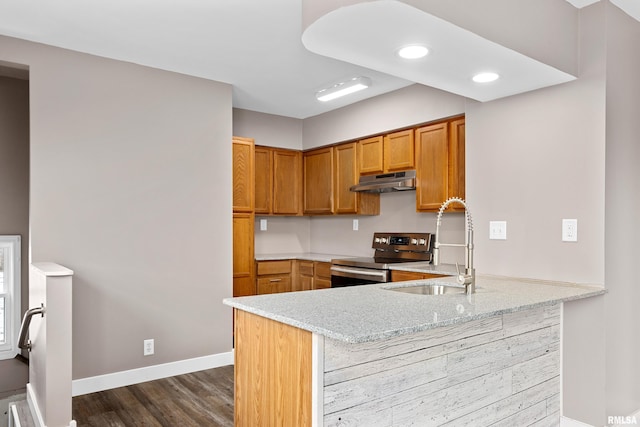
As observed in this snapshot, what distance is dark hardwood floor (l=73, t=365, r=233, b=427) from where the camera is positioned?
289cm

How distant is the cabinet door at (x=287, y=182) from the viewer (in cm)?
520

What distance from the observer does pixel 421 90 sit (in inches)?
155

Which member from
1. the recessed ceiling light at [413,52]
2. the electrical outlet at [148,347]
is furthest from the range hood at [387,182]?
the electrical outlet at [148,347]

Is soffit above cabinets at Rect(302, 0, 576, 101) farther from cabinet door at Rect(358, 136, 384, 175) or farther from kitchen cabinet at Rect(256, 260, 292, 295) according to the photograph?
kitchen cabinet at Rect(256, 260, 292, 295)

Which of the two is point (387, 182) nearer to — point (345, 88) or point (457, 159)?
point (457, 159)

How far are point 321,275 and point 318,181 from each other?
112 cm

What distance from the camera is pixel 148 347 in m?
3.61

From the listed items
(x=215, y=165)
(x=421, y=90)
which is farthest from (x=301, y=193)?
(x=421, y=90)

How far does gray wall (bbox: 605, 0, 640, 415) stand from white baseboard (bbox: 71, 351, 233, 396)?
2894 mm

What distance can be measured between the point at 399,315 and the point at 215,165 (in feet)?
8.91

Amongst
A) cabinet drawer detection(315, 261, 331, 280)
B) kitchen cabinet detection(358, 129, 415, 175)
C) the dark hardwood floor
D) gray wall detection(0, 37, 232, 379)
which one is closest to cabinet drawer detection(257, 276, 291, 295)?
cabinet drawer detection(315, 261, 331, 280)

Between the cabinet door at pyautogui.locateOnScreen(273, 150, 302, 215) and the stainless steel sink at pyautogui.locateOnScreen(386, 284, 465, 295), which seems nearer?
the stainless steel sink at pyautogui.locateOnScreen(386, 284, 465, 295)

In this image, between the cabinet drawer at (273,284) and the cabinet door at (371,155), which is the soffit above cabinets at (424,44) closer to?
the cabinet door at (371,155)

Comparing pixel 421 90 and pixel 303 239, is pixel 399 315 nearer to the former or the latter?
pixel 421 90
